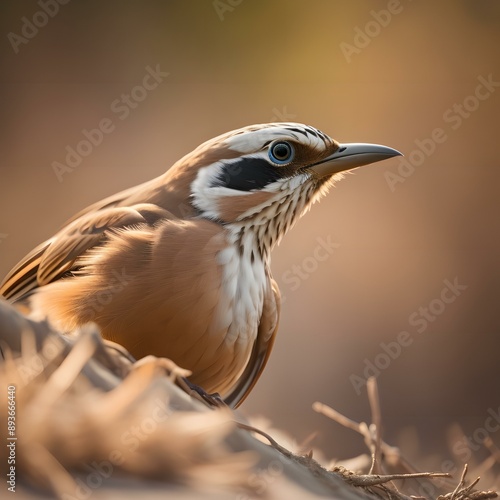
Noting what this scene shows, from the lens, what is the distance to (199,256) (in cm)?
302

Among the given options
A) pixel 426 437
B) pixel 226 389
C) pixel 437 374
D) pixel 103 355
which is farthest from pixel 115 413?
pixel 437 374

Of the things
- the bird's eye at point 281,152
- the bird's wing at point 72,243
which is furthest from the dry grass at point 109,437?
the bird's eye at point 281,152

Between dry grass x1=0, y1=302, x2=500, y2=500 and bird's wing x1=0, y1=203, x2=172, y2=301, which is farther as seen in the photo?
bird's wing x1=0, y1=203, x2=172, y2=301

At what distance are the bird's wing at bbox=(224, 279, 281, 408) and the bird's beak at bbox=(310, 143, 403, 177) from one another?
57cm

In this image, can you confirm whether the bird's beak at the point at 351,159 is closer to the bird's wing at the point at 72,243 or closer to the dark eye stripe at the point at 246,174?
the dark eye stripe at the point at 246,174

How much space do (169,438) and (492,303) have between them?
285 inches

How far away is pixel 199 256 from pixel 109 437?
6.30 ft

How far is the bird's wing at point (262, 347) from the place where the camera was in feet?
11.2

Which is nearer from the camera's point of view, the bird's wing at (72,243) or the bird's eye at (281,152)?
the bird's wing at (72,243)

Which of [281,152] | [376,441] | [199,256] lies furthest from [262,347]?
[376,441]

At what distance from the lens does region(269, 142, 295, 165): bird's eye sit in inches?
135

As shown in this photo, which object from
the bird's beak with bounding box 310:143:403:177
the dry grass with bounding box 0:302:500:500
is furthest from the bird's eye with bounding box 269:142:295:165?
the dry grass with bounding box 0:302:500:500

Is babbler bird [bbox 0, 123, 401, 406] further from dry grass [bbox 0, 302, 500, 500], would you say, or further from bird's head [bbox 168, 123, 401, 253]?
dry grass [bbox 0, 302, 500, 500]

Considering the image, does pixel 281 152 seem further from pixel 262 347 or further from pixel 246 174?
pixel 262 347
